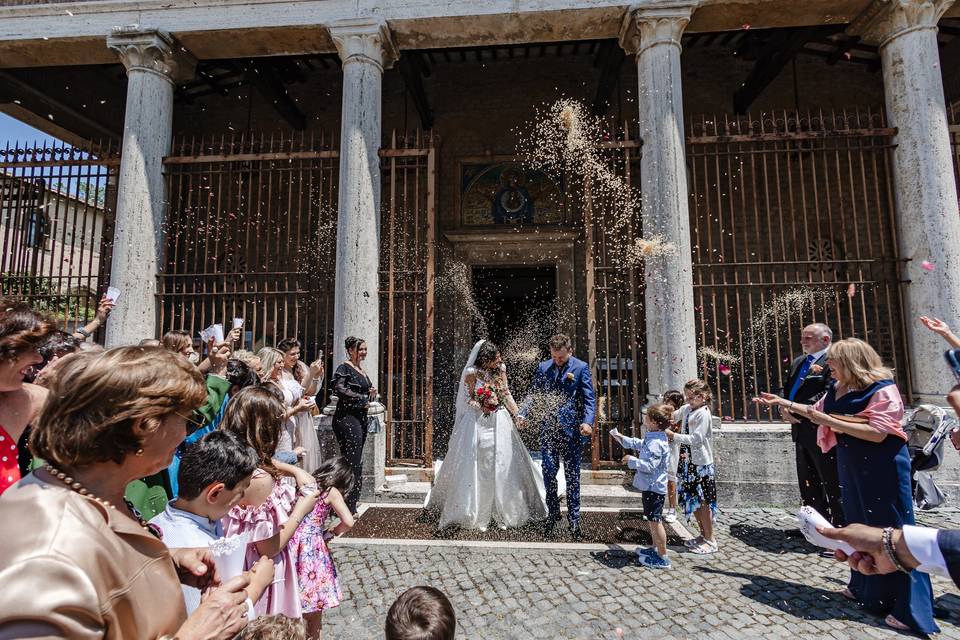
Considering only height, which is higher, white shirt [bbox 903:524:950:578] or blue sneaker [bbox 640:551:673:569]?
white shirt [bbox 903:524:950:578]

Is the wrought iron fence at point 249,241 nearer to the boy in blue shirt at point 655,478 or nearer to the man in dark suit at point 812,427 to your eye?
the boy in blue shirt at point 655,478

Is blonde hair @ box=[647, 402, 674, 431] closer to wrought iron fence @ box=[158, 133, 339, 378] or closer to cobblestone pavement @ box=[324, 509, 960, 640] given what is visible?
cobblestone pavement @ box=[324, 509, 960, 640]

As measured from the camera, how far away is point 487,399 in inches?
200

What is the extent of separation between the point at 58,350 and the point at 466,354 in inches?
292

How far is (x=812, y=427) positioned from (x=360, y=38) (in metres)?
6.63

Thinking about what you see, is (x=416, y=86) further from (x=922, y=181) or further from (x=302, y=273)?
(x=922, y=181)

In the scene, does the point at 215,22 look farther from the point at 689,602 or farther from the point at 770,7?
the point at 689,602

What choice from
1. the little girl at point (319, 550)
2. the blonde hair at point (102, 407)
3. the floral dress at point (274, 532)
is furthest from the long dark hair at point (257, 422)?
the blonde hair at point (102, 407)

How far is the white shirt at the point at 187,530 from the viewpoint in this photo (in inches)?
63.4

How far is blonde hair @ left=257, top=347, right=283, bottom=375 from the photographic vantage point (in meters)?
4.61

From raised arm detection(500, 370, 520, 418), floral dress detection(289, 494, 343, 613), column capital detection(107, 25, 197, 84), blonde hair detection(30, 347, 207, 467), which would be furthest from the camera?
column capital detection(107, 25, 197, 84)

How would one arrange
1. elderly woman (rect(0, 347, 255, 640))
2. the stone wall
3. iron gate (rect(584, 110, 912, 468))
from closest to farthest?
elderly woman (rect(0, 347, 255, 640)), the stone wall, iron gate (rect(584, 110, 912, 468))

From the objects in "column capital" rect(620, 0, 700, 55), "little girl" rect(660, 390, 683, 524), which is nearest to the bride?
"little girl" rect(660, 390, 683, 524)

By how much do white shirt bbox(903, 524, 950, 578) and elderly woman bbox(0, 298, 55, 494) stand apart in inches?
124
